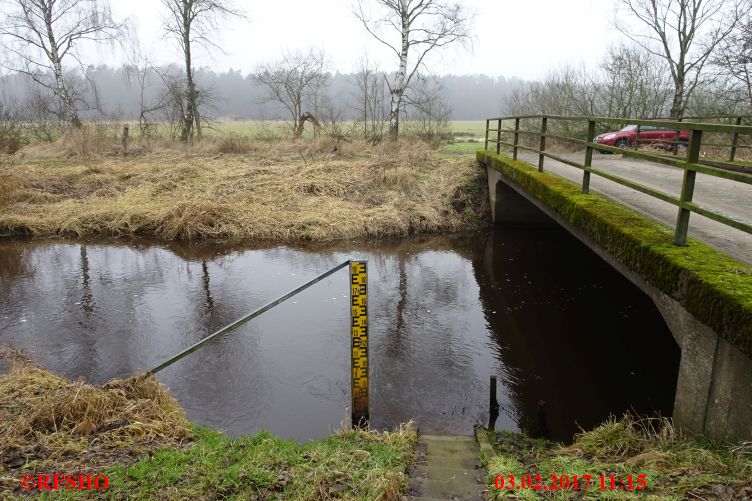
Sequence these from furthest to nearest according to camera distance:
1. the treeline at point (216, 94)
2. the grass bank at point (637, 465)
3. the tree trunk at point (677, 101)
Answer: the treeline at point (216, 94), the tree trunk at point (677, 101), the grass bank at point (637, 465)

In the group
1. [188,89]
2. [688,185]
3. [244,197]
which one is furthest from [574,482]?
[188,89]

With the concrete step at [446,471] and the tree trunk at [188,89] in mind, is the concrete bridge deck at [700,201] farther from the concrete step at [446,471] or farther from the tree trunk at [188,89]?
the tree trunk at [188,89]

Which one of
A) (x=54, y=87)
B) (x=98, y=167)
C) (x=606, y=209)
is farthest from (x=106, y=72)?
(x=606, y=209)

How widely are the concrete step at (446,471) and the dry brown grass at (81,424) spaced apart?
6.79ft

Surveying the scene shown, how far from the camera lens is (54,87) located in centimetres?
2622

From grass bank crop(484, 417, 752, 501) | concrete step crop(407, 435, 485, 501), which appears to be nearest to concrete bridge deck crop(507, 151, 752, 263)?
grass bank crop(484, 417, 752, 501)

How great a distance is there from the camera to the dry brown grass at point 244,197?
45.2 ft

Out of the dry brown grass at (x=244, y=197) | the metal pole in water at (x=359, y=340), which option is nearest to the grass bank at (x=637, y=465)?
the metal pole in water at (x=359, y=340)

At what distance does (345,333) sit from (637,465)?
15.6 ft

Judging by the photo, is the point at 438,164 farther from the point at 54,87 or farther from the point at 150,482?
the point at 54,87

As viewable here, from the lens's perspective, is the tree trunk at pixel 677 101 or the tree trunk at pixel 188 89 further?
the tree trunk at pixel 188 89

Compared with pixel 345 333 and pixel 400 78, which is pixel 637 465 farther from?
pixel 400 78

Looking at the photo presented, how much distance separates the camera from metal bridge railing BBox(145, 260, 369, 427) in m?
4.88

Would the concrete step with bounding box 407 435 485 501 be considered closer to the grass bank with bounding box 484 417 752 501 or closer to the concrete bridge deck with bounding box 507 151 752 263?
the grass bank with bounding box 484 417 752 501
